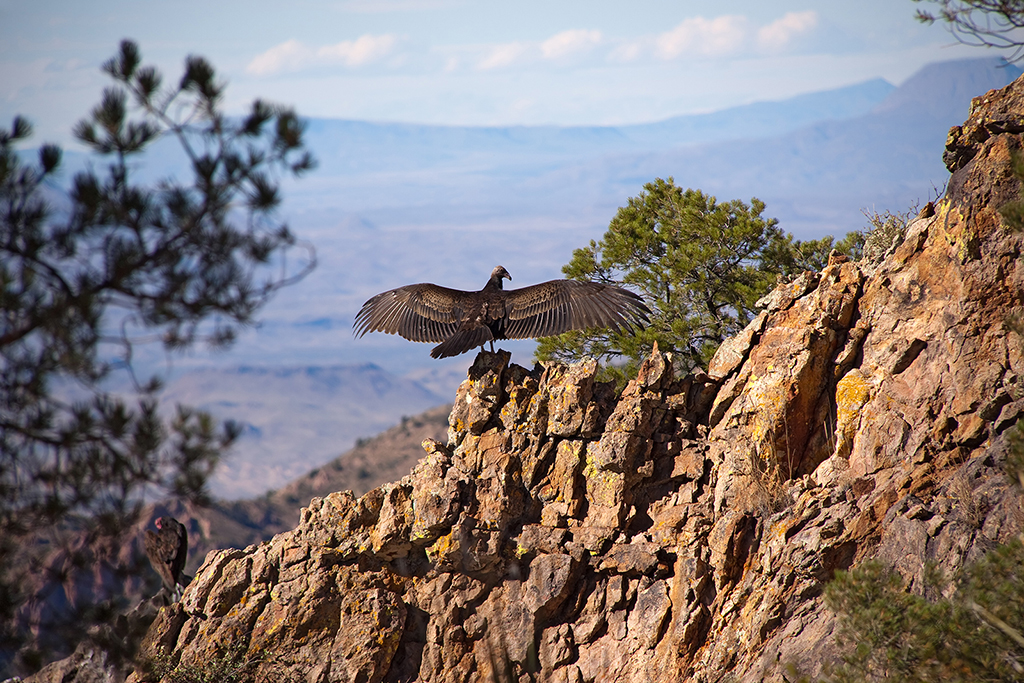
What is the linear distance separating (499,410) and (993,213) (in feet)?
22.7

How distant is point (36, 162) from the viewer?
6.89m

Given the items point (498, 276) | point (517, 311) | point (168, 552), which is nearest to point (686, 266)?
point (498, 276)

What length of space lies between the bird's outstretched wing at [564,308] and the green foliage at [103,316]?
16.3 feet

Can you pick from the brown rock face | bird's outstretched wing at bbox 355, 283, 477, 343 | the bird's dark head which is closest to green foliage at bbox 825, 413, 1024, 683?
the brown rock face

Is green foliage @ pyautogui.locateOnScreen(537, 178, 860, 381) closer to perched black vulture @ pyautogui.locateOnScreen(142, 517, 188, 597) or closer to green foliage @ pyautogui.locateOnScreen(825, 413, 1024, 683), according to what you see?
perched black vulture @ pyautogui.locateOnScreen(142, 517, 188, 597)

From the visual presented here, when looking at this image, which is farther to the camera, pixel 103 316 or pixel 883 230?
pixel 883 230

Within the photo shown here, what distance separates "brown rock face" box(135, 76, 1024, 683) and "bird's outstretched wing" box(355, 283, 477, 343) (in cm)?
101

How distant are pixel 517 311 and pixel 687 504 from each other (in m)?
3.68

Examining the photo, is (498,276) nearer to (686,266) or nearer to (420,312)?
(420,312)

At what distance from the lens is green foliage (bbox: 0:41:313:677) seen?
20.8 feet

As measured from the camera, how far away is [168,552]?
1182cm

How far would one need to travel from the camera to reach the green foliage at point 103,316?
6.35 metres

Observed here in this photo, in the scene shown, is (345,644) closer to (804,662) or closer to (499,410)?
(499,410)

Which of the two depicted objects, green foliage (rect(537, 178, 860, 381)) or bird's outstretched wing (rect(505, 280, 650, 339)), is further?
green foliage (rect(537, 178, 860, 381))
